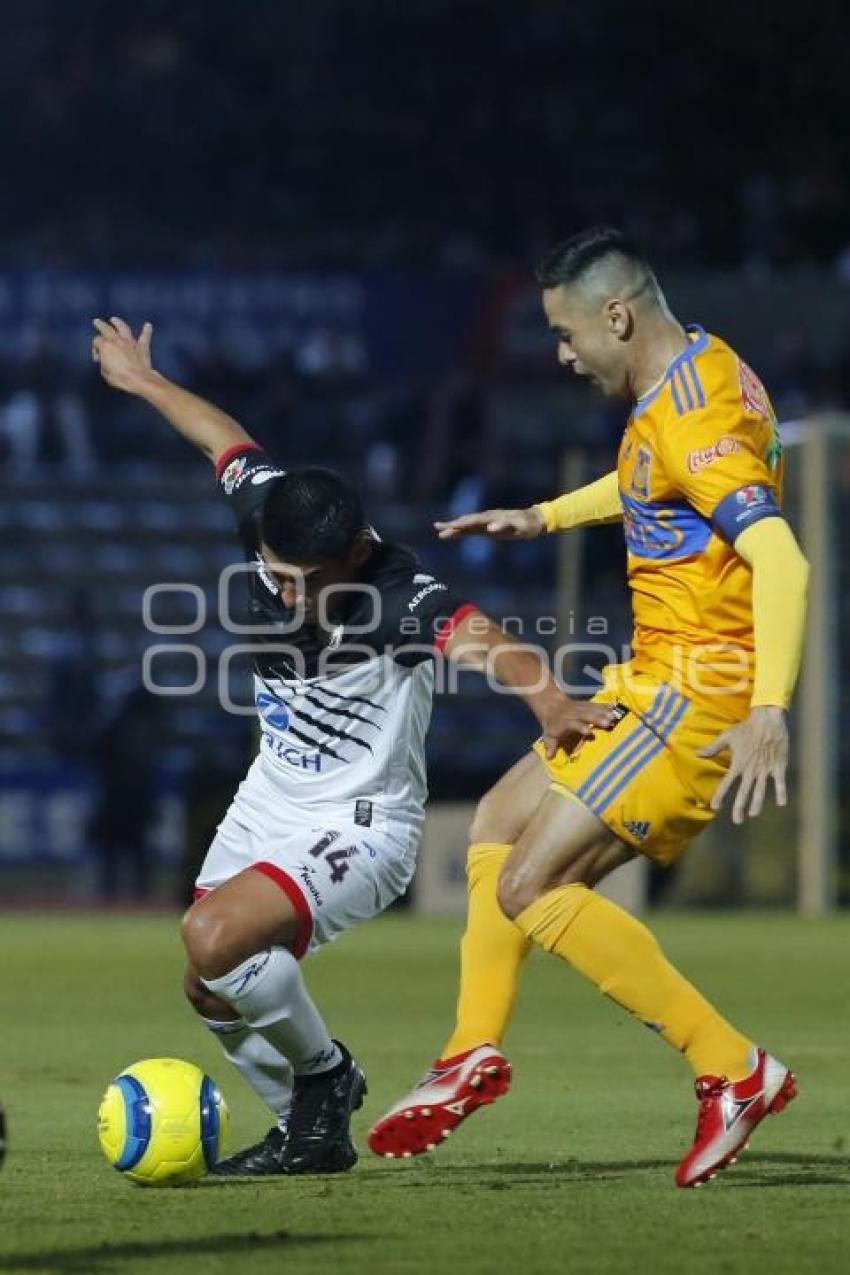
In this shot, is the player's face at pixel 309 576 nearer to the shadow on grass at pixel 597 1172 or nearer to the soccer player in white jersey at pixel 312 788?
the soccer player in white jersey at pixel 312 788

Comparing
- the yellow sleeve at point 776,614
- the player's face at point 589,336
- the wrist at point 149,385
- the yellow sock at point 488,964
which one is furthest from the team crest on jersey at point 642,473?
the wrist at point 149,385

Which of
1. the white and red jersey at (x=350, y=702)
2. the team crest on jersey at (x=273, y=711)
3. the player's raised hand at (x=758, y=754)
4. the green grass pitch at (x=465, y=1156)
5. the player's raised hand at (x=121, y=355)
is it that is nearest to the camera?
the green grass pitch at (x=465, y=1156)

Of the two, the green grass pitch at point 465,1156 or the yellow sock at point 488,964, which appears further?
the yellow sock at point 488,964

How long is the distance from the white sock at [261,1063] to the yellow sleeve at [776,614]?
4.84 feet

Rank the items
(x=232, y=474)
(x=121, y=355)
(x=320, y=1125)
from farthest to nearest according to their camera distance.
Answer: (x=121, y=355) → (x=232, y=474) → (x=320, y=1125)

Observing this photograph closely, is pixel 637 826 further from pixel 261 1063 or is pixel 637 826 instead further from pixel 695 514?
pixel 261 1063

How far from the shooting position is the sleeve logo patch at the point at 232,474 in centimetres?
614

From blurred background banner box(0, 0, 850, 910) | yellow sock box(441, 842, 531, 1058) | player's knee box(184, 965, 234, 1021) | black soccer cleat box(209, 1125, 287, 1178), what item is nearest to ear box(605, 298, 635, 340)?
yellow sock box(441, 842, 531, 1058)

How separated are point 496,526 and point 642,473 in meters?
0.48

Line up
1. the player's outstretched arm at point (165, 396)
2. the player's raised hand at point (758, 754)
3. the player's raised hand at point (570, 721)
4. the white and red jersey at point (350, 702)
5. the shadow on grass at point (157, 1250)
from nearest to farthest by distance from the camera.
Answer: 1. the shadow on grass at point (157, 1250)
2. the player's raised hand at point (758, 754)
3. the player's raised hand at point (570, 721)
4. the white and red jersey at point (350, 702)
5. the player's outstretched arm at point (165, 396)

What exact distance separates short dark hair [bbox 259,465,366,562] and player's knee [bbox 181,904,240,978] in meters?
0.81

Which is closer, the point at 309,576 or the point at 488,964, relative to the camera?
the point at 309,576

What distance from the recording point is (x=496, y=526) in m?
5.88

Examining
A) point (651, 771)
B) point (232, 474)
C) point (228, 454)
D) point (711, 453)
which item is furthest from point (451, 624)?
point (228, 454)
